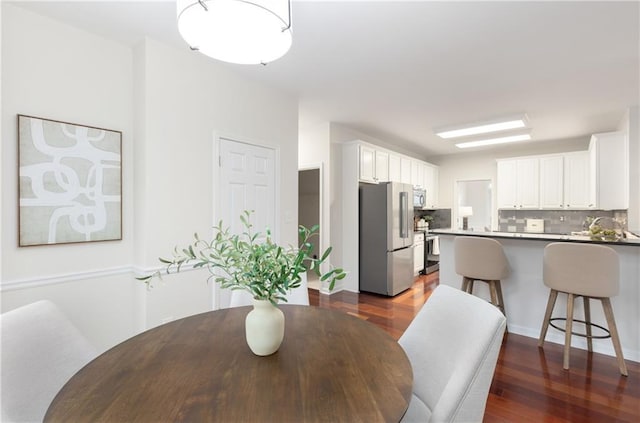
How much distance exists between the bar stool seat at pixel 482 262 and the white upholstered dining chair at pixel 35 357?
298 centimetres

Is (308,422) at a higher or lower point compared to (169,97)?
lower

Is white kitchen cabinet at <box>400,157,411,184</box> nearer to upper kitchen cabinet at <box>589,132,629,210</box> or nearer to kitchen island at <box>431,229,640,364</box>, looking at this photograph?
kitchen island at <box>431,229,640,364</box>

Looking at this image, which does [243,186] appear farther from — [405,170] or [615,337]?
[405,170]

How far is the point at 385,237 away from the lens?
4363 millimetres

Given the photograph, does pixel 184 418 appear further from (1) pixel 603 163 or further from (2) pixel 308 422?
(1) pixel 603 163

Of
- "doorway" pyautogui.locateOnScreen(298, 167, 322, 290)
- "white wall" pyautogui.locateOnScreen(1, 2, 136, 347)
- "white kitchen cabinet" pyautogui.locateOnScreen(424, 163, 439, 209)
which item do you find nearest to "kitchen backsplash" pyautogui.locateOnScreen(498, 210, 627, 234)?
"white kitchen cabinet" pyautogui.locateOnScreen(424, 163, 439, 209)

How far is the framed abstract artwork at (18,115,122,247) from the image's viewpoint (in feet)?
6.58

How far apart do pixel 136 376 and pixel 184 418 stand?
312 millimetres

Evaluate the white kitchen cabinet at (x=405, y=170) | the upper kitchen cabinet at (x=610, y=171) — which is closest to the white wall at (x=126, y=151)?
the white kitchen cabinet at (x=405, y=170)

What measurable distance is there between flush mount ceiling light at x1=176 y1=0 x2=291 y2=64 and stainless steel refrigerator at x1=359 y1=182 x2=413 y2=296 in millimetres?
3219

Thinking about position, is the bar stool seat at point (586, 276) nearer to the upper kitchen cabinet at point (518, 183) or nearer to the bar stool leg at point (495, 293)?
the bar stool leg at point (495, 293)

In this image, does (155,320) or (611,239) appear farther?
(611,239)

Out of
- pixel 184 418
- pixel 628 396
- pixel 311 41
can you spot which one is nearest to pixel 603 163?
pixel 628 396

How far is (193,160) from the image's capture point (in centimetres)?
264
